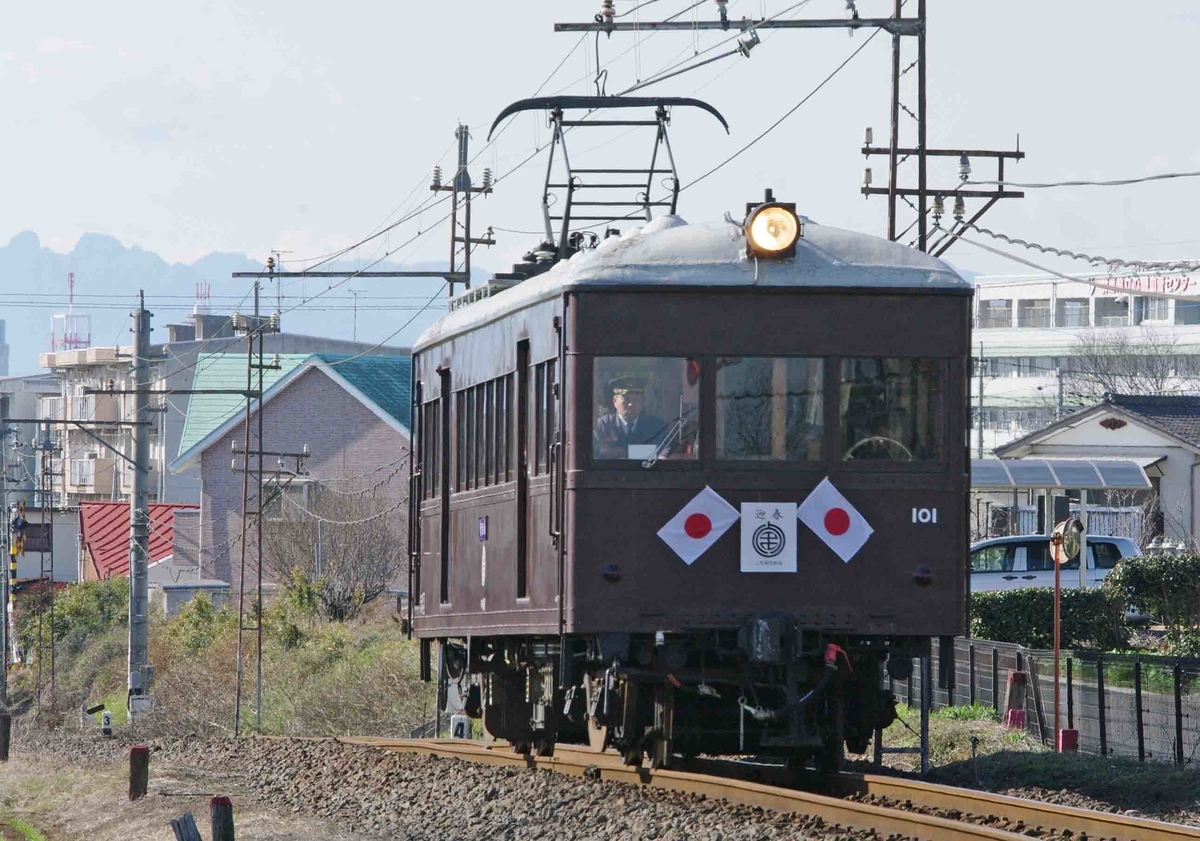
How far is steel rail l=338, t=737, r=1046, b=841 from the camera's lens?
26.3ft

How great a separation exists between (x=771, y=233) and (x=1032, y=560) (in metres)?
19.3

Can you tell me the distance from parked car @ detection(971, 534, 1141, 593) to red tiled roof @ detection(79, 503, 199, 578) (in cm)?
3159

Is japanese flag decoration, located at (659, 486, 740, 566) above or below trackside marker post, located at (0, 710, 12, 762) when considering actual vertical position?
above

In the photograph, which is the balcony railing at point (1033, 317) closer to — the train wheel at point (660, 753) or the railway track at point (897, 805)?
the railway track at point (897, 805)

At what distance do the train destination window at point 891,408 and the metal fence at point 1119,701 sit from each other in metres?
2.79

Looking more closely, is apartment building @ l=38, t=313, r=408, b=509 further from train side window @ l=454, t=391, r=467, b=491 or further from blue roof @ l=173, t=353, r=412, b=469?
train side window @ l=454, t=391, r=467, b=491

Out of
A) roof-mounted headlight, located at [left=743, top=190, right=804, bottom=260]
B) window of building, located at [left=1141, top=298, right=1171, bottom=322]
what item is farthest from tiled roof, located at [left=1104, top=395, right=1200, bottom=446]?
window of building, located at [left=1141, top=298, right=1171, bottom=322]

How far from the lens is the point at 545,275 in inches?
408

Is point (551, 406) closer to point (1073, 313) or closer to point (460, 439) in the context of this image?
point (460, 439)

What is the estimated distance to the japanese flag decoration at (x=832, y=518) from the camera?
9703mm

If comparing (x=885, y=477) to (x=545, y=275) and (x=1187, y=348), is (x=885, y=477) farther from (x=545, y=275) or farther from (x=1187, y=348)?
(x=1187, y=348)

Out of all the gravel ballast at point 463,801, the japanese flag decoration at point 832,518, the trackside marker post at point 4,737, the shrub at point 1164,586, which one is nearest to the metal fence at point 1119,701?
the japanese flag decoration at point 832,518

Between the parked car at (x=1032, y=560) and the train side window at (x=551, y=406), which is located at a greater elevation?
the train side window at (x=551, y=406)

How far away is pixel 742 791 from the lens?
9492mm
